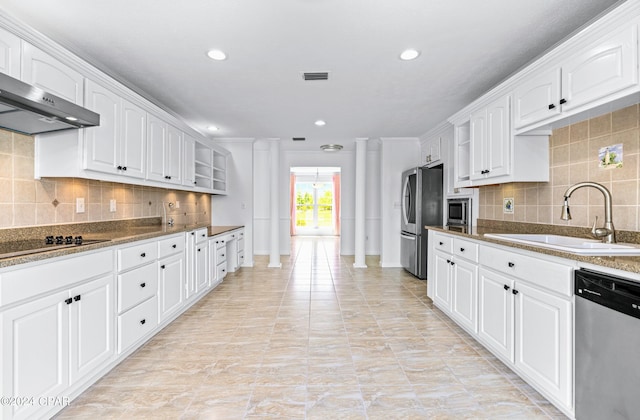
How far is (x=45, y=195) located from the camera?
7.20 ft

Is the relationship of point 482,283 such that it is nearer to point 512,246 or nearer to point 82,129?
point 512,246

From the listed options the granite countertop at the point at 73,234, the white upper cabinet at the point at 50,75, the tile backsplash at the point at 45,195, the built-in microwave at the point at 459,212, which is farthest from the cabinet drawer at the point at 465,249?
the tile backsplash at the point at 45,195

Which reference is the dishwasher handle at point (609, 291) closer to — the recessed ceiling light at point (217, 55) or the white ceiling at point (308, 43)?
the white ceiling at point (308, 43)

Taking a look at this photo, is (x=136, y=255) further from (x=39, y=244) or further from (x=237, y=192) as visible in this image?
(x=237, y=192)

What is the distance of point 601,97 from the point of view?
1717mm

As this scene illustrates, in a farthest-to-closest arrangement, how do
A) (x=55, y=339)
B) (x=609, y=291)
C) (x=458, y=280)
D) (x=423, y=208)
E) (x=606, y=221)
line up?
(x=423, y=208), (x=458, y=280), (x=606, y=221), (x=55, y=339), (x=609, y=291)

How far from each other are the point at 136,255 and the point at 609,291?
282 cm

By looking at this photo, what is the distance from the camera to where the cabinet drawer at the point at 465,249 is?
2.47 m

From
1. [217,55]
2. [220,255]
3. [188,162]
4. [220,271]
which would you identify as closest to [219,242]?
[220,255]

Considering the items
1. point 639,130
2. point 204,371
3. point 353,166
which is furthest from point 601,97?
point 353,166

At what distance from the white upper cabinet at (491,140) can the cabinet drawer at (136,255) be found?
10.0 feet

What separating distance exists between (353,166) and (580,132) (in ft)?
16.8

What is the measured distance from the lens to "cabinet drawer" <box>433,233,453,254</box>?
2930mm

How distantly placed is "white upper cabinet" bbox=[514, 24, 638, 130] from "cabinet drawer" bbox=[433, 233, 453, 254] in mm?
1148
